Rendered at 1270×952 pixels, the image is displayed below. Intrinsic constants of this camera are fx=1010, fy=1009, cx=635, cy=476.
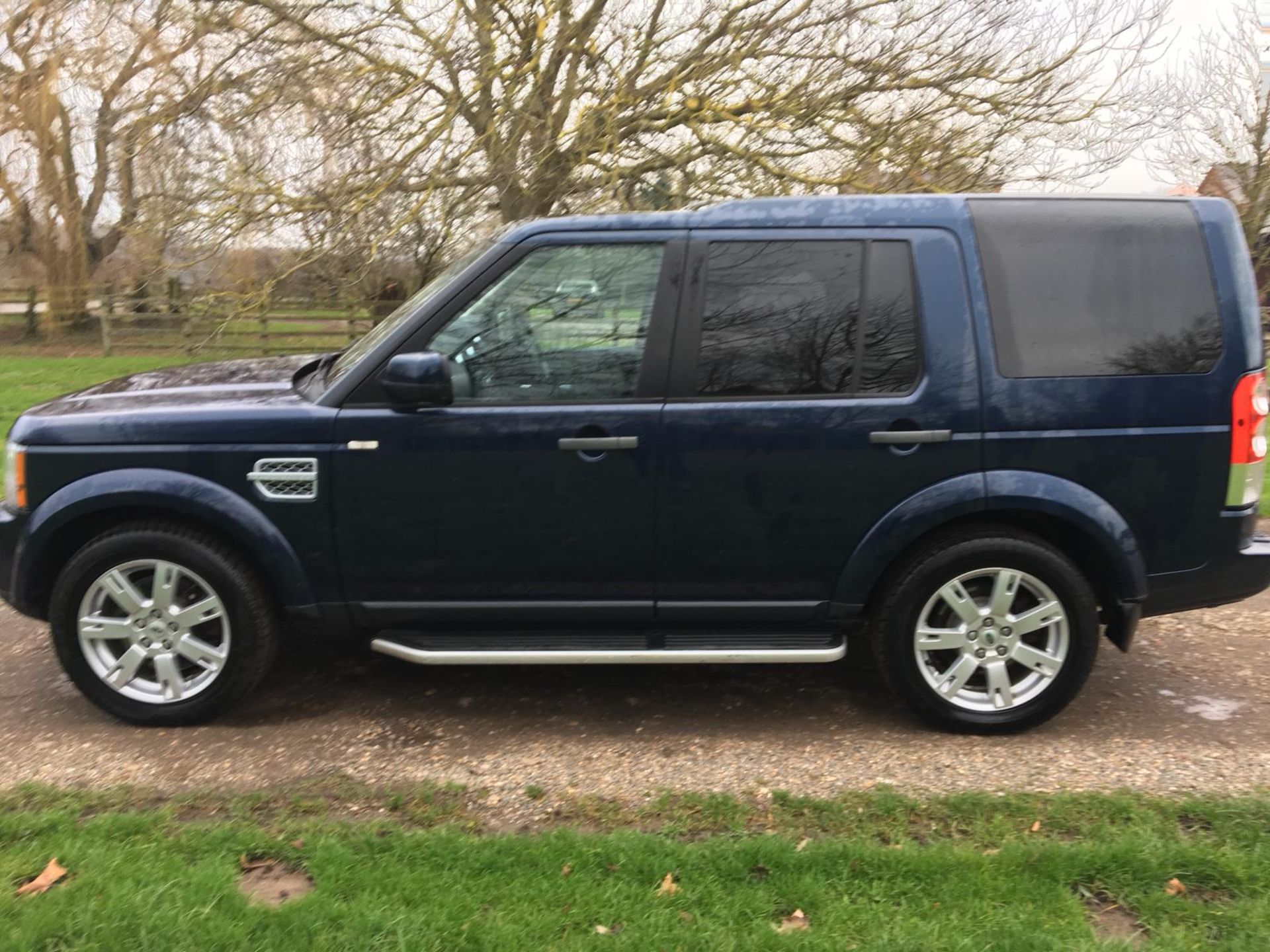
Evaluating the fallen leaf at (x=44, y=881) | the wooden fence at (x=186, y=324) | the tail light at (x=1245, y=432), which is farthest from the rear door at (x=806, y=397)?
the wooden fence at (x=186, y=324)

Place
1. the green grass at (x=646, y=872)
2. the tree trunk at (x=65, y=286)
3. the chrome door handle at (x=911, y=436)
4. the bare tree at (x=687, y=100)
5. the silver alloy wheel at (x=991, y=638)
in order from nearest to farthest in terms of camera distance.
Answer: the green grass at (x=646, y=872), the chrome door handle at (x=911, y=436), the silver alloy wheel at (x=991, y=638), the bare tree at (x=687, y=100), the tree trunk at (x=65, y=286)

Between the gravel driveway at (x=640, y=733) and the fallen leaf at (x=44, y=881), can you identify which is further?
the gravel driveway at (x=640, y=733)

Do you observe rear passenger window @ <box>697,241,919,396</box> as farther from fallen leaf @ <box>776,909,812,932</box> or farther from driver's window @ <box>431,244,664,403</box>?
fallen leaf @ <box>776,909,812,932</box>

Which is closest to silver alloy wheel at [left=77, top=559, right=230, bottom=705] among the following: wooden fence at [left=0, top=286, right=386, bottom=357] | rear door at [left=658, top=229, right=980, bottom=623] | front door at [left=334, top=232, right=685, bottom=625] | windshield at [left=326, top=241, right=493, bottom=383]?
front door at [left=334, top=232, right=685, bottom=625]

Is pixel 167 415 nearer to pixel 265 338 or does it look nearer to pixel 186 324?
pixel 265 338

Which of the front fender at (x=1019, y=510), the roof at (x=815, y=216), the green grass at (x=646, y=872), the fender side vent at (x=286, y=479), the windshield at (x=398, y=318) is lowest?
the green grass at (x=646, y=872)

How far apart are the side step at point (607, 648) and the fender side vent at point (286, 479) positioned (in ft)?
2.00

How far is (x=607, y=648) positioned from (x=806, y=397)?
3.87 ft

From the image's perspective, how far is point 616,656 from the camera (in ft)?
12.1

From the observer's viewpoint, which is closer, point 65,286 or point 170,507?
point 170,507

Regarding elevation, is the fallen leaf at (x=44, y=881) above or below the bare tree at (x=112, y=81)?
below

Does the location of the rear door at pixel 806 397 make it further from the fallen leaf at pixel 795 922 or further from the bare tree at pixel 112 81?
the bare tree at pixel 112 81

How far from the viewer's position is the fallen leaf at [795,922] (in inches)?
104

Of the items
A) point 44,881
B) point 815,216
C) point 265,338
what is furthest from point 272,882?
point 265,338
